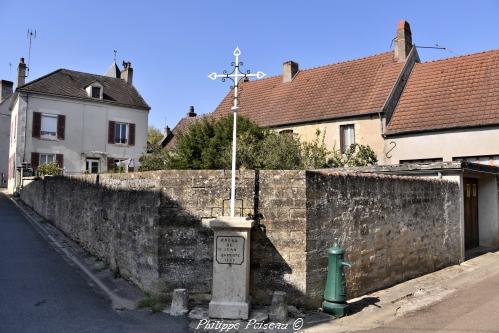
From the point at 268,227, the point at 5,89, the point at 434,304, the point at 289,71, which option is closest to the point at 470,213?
the point at 434,304

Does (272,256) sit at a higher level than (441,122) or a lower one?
lower

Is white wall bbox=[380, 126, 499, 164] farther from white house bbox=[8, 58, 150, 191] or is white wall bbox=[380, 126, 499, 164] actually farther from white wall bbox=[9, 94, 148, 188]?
white wall bbox=[9, 94, 148, 188]

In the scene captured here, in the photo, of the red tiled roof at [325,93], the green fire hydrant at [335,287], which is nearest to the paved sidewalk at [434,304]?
the green fire hydrant at [335,287]

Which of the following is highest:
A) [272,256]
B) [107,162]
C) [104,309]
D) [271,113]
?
[271,113]

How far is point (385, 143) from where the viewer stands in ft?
65.8

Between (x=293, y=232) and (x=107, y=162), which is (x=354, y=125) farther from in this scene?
(x=107, y=162)

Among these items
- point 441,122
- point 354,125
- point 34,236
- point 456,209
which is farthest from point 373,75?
point 34,236

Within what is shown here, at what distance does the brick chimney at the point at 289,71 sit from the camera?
26712 millimetres

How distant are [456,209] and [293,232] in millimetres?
6724

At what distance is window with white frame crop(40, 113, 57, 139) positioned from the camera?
29.5m

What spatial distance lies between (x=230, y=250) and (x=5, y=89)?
39026 millimetres

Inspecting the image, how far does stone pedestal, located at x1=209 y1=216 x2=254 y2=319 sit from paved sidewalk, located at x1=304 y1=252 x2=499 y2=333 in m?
1.11

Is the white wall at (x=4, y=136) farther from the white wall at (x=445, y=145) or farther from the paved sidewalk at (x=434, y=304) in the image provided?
the paved sidewalk at (x=434, y=304)

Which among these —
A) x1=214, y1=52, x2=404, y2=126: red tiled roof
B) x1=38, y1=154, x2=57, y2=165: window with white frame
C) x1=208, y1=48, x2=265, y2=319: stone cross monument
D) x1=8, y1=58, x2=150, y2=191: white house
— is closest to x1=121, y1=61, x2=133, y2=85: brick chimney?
x1=8, y1=58, x2=150, y2=191: white house
